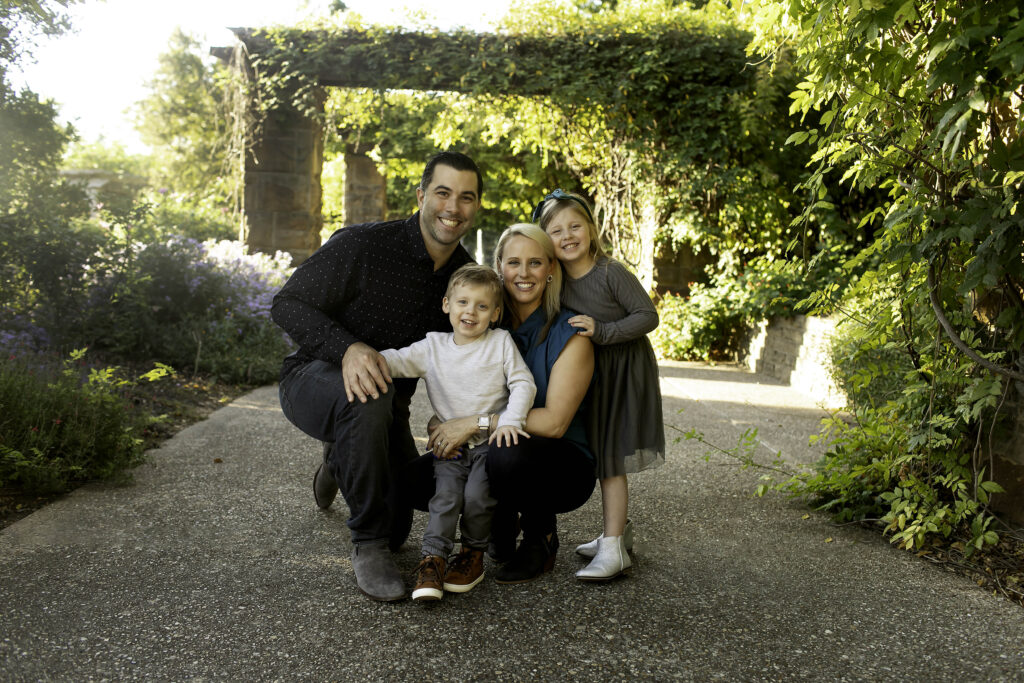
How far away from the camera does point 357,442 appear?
8.29 ft

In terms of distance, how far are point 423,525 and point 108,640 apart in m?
1.33

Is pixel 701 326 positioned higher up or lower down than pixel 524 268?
lower down

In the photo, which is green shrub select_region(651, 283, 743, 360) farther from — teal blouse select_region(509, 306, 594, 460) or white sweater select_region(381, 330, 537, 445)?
white sweater select_region(381, 330, 537, 445)

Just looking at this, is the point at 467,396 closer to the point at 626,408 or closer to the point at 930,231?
the point at 626,408

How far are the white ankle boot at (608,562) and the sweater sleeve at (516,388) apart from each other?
0.51 m

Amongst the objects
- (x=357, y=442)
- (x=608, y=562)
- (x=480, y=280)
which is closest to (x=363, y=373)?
(x=357, y=442)

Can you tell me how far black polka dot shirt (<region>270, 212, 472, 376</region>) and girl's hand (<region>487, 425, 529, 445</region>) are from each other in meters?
0.57

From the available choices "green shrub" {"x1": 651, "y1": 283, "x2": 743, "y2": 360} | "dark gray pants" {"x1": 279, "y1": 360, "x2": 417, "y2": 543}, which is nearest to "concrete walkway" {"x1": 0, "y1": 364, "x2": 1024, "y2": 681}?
"dark gray pants" {"x1": 279, "y1": 360, "x2": 417, "y2": 543}

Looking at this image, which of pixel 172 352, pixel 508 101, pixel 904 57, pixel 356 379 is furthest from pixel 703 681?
pixel 508 101

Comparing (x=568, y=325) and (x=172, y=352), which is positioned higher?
(x=568, y=325)

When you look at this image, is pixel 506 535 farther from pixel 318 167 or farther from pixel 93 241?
pixel 318 167

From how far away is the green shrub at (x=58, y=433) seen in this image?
315 cm

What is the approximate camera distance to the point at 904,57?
2.75 meters

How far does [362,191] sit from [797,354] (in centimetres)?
950
